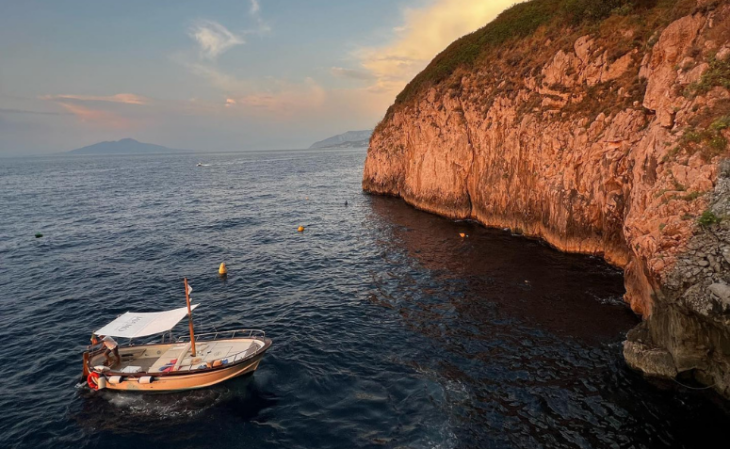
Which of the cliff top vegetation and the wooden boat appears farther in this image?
the cliff top vegetation

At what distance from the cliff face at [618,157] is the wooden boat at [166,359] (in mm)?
21225

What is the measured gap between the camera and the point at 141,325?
21.2m

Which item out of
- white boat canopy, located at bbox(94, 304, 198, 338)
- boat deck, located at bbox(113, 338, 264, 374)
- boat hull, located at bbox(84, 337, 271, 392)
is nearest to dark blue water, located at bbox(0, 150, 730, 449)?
boat hull, located at bbox(84, 337, 271, 392)

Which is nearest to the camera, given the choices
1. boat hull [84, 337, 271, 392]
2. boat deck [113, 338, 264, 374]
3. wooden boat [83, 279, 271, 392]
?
boat hull [84, 337, 271, 392]

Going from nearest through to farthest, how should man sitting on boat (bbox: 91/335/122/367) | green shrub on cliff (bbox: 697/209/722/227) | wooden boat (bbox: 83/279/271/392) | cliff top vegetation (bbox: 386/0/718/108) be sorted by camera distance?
green shrub on cliff (bbox: 697/209/722/227), wooden boat (bbox: 83/279/271/392), man sitting on boat (bbox: 91/335/122/367), cliff top vegetation (bbox: 386/0/718/108)

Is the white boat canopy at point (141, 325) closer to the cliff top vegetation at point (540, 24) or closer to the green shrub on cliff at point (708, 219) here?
the green shrub on cliff at point (708, 219)

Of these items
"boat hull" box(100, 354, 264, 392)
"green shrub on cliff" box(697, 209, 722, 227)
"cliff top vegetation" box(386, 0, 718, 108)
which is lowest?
"boat hull" box(100, 354, 264, 392)

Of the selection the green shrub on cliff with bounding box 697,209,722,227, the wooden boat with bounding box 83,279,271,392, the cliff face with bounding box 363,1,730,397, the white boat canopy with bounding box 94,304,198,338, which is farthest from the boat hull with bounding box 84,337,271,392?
the green shrub on cliff with bounding box 697,209,722,227

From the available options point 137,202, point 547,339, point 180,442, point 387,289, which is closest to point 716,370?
point 547,339

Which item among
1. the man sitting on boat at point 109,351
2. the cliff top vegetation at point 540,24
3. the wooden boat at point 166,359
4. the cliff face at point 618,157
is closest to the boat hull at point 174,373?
the wooden boat at point 166,359

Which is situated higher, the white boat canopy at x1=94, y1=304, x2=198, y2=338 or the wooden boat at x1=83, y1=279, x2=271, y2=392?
the white boat canopy at x1=94, y1=304, x2=198, y2=338

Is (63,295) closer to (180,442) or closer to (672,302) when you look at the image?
(180,442)

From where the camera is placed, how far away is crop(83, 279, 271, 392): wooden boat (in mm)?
19234

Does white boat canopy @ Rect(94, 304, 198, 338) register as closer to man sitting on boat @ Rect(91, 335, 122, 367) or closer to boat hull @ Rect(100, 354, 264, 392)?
man sitting on boat @ Rect(91, 335, 122, 367)
